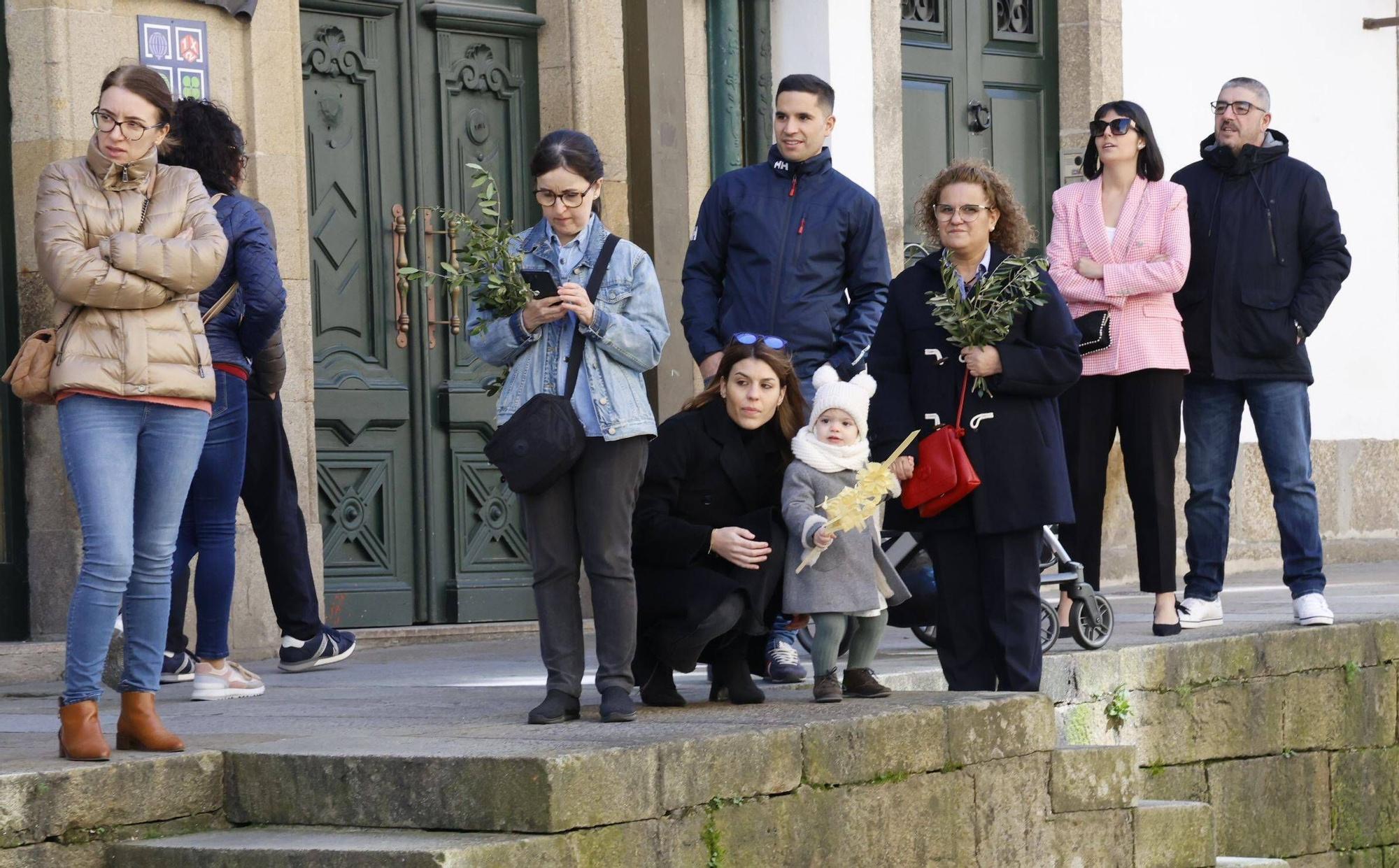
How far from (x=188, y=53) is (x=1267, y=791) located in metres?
4.93

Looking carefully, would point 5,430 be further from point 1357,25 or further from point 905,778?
point 1357,25

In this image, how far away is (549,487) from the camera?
6.05 metres

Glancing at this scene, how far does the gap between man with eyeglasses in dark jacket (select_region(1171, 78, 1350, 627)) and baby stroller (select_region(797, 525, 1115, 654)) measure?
898 mm

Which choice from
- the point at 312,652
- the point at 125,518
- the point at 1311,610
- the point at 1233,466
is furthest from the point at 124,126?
the point at 1311,610

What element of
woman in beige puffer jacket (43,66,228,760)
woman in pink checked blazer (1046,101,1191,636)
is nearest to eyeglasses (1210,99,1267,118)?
woman in pink checked blazer (1046,101,1191,636)

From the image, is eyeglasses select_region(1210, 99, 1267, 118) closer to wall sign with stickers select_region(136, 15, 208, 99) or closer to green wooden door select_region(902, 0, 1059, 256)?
green wooden door select_region(902, 0, 1059, 256)

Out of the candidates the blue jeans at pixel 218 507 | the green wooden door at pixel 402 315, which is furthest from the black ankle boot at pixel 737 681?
the green wooden door at pixel 402 315

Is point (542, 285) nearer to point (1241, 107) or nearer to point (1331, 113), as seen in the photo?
point (1241, 107)

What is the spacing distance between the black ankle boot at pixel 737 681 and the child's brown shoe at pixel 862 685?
0.77 ft

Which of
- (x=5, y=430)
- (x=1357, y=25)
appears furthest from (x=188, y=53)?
(x=1357, y=25)

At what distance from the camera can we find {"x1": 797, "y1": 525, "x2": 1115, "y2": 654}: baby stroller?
26.1 ft

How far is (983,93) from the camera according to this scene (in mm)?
12891

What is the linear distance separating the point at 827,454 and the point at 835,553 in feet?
0.88

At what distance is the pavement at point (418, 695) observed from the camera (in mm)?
5789
